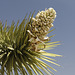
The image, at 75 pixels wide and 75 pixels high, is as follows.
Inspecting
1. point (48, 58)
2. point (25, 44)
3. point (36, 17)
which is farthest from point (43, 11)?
point (48, 58)

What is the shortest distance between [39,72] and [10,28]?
128cm

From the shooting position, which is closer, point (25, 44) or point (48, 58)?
point (25, 44)

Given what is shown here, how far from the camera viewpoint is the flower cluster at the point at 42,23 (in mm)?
3654

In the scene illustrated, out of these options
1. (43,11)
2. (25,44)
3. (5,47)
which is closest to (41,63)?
(25,44)

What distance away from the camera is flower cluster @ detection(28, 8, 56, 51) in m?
3.65

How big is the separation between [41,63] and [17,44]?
73cm

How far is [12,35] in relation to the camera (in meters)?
4.09

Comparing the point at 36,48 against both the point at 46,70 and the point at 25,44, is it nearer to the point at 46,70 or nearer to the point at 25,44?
the point at 25,44

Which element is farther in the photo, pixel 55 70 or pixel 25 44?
pixel 55 70

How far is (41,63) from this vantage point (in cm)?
416

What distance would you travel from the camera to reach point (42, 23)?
365 cm

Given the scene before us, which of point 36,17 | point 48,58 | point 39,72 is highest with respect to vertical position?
point 36,17

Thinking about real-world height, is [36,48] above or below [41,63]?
above

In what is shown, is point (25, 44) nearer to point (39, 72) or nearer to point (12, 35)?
point (12, 35)
